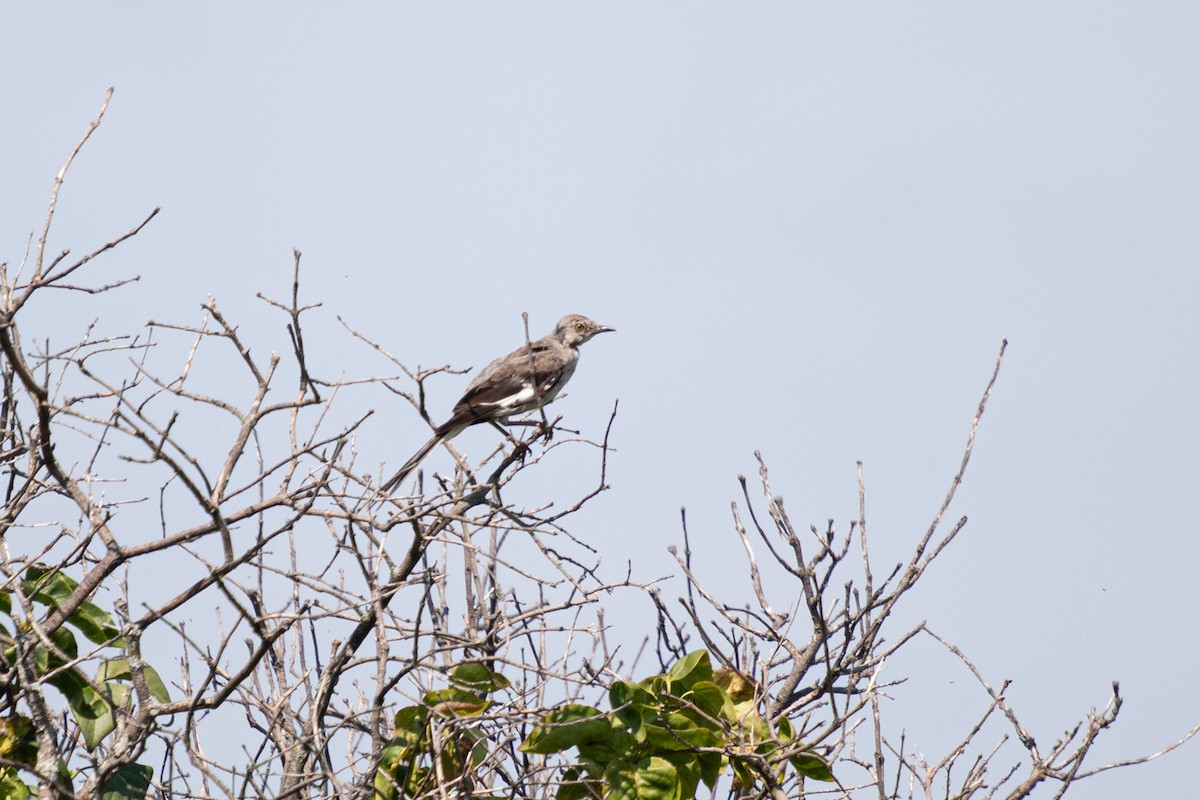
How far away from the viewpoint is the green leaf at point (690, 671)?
4.14 meters

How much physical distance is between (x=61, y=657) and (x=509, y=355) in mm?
8557

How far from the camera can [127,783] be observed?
4301 millimetres

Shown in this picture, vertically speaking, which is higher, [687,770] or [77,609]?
[77,609]

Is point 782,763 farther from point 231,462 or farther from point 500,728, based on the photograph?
point 231,462

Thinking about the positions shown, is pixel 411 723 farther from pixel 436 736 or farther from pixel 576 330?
pixel 576 330

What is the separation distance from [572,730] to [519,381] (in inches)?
308

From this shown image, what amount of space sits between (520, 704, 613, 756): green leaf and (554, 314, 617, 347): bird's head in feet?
30.9

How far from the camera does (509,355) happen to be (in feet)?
41.6

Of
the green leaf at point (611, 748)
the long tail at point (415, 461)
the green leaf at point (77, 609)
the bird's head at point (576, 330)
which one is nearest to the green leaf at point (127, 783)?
the green leaf at point (77, 609)

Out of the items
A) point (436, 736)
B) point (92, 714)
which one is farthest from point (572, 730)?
point (92, 714)

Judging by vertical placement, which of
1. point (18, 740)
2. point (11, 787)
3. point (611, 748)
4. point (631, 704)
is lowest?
point (11, 787)

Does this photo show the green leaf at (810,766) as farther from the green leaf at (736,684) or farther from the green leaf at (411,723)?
the green leaf at (411,723)

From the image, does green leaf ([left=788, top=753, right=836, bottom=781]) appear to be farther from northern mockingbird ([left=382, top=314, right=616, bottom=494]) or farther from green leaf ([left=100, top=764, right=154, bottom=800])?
northern mockingbird ([left=382, top=314, right=616, bottom=494])

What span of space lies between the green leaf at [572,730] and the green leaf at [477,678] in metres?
0.39
